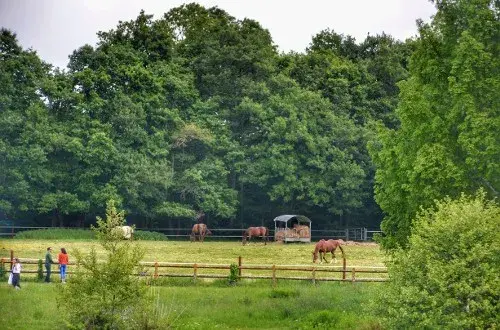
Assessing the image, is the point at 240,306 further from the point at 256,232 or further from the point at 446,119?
the point at 256,232

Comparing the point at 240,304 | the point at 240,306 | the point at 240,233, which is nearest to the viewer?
the point at 240,306

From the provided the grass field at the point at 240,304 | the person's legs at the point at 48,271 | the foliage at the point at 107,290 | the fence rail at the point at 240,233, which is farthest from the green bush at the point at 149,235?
the foliage at the point at 107,290

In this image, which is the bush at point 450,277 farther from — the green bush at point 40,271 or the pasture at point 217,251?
the pasture at point 217,251

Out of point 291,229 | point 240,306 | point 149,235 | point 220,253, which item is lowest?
A: point 240,306

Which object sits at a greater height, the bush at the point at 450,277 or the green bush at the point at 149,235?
the green bush at the point at 149,235

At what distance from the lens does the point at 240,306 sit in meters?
36.1

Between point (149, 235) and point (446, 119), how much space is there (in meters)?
34.8

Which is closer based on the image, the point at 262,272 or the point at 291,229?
the point at 262,272

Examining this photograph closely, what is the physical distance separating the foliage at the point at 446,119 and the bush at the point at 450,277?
10.2 metres

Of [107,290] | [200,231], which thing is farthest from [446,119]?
[200,231]

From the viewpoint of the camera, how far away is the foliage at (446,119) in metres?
36.6

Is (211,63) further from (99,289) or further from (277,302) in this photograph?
(99,289)

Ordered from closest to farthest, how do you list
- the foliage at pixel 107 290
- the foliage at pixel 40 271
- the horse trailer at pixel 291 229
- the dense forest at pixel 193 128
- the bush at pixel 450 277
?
the bush at pixel 450 277 → the foliage at pixel 107 290 → the foliage at pixel 40 271 → the dense forest at pixel 193 128 → the horse trailer at pixel 291 229

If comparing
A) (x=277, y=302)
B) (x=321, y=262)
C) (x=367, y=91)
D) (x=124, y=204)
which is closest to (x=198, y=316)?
(x=277, y=302)
